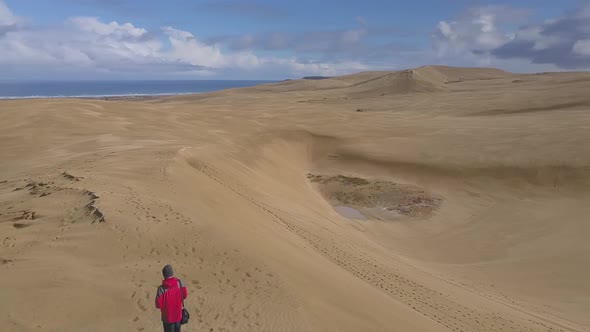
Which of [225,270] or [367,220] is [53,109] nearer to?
[367,220]

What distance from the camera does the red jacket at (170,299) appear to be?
510cm

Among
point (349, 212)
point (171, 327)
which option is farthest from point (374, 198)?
point (171, 327)

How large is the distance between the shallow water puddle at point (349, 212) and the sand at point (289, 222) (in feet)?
1.18

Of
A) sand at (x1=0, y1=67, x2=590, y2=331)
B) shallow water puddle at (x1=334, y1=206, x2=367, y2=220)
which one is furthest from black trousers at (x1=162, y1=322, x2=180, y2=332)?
shallow water puddle at (x1=334, y1=206, x2=367, y2=220)

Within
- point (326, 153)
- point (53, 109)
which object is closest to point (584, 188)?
point (326, 153)

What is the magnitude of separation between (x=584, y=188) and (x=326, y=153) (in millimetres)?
13092

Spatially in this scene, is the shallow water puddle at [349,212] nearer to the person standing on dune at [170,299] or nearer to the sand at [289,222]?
the sand at [289,222]

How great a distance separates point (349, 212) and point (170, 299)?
14.6m

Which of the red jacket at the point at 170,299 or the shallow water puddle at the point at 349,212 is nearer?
the red jacket at the point at 170,299

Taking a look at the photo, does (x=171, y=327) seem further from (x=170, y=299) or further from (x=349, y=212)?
(x=349, y=212)

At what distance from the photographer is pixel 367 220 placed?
1816 cm

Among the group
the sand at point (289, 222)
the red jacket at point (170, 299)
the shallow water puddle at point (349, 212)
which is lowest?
the shallow water puddle at point (349, 212)

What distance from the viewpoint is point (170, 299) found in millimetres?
5113

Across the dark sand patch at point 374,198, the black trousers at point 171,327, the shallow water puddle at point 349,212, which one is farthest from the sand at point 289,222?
the black trousers at point 171,327
